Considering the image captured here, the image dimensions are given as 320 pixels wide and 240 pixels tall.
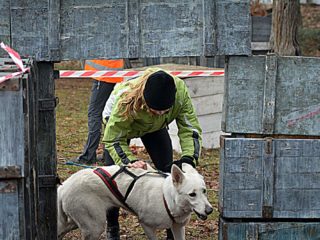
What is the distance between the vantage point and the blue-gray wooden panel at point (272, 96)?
18.5ft

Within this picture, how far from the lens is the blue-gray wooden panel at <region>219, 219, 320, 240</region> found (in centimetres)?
588

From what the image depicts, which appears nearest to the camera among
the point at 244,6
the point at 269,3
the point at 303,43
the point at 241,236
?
the point at 244,6

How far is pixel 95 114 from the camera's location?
10164mm

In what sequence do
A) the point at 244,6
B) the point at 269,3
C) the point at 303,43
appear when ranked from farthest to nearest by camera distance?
the point at 269,3 → the point at 303,43 → the point at 244,6

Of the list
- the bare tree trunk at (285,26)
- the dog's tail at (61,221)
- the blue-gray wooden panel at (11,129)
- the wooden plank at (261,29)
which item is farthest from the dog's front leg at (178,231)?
the wooden plank at (261,29)

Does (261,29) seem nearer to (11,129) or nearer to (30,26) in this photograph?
(30,26)

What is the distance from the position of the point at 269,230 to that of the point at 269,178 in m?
0.43

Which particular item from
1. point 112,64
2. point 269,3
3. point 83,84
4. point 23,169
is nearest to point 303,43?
point 269,3

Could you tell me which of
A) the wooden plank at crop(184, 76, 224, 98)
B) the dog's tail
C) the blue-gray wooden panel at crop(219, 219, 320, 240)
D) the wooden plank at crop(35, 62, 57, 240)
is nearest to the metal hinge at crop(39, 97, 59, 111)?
the wooden plank at crop(35, 62, 57, 240)

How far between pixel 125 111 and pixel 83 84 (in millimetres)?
15608

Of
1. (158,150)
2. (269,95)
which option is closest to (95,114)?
(158,150)

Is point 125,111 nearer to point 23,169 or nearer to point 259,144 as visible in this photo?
point 259,144

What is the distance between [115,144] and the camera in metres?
6.10

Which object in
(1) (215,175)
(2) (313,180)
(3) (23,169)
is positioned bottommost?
(1) (215,175)
